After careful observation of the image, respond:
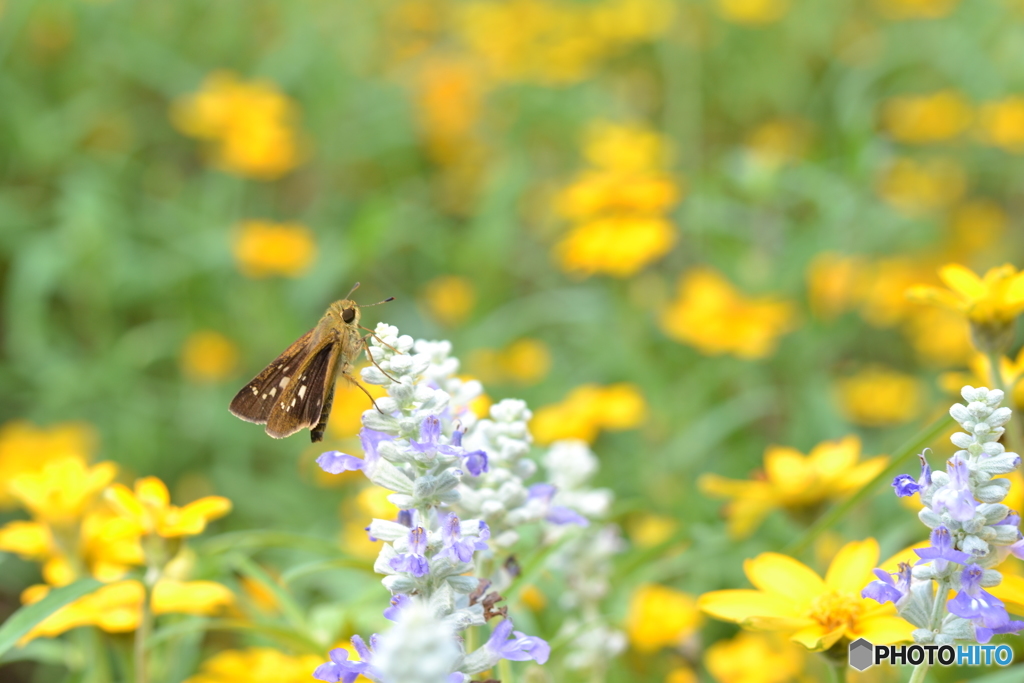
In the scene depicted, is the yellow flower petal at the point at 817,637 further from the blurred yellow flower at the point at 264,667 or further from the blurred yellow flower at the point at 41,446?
the blurred yellow flower at the point at 41,446

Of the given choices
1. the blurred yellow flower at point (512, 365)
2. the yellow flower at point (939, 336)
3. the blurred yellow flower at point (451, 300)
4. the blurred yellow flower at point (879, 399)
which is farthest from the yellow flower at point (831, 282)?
the blurred yellow flower at point (451, 300)

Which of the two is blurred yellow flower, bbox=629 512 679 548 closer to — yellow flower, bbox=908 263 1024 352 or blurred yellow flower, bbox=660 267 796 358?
blurred yellow flower, bbox=660 267 796 358

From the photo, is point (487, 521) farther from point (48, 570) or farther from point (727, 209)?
point (727, 209)

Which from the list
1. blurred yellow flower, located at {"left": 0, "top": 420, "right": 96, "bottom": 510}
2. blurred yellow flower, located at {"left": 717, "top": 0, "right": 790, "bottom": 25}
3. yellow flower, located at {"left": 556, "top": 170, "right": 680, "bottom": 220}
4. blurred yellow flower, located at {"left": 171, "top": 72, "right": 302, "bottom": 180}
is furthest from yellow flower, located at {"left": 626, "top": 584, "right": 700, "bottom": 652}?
blurred yellow flower, located at {"left": 717, "top": 0, "right": 790, "bottom": 25}

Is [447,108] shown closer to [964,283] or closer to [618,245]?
[618,245]

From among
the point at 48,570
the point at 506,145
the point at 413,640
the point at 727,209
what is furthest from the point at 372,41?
the point at 413,640

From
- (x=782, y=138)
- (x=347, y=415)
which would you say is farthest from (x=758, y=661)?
(x=782, y=138)
